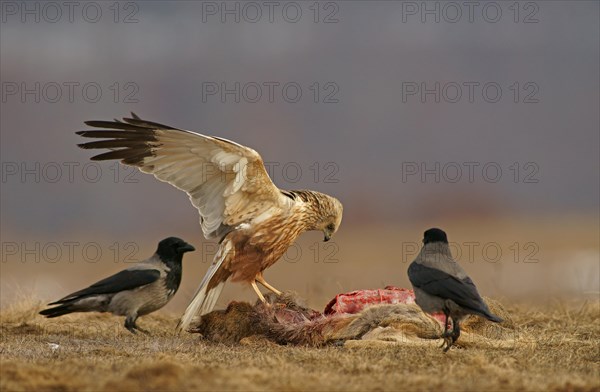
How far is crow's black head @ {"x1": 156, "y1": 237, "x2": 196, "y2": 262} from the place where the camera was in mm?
9766

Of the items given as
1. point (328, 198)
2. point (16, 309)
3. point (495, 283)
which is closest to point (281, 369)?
point (328, 198)

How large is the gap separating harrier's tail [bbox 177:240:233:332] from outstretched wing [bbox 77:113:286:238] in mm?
292

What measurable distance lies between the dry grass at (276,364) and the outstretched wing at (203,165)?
1.34 metres

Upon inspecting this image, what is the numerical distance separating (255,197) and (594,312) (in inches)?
170

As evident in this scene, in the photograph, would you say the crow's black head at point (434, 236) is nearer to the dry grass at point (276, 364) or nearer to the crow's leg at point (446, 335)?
the crow's leg at point (446, 335)

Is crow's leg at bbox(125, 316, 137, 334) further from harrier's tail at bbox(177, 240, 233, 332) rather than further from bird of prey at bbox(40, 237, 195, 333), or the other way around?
harrier's tail at bbox(177, 240, 233, 332)

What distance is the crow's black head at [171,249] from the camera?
9766 mm

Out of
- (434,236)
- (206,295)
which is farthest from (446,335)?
(206,295)

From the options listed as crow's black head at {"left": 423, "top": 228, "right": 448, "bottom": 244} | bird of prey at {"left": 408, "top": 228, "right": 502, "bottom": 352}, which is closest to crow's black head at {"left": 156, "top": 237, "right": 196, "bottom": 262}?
crow's black head at {"left": 423, "top": 228, "right": 448, "bottom": 244}

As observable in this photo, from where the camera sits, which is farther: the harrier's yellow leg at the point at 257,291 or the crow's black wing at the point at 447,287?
the harrier's yellow leg at the point at 257,291

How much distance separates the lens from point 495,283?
496 inches

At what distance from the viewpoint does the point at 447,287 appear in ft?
24.4

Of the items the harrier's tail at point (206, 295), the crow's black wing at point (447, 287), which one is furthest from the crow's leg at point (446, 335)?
the harrier's tail at point (206, 295)

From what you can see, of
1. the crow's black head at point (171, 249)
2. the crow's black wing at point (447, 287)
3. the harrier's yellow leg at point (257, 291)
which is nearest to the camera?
the crow's black wing at point (447, 287)
